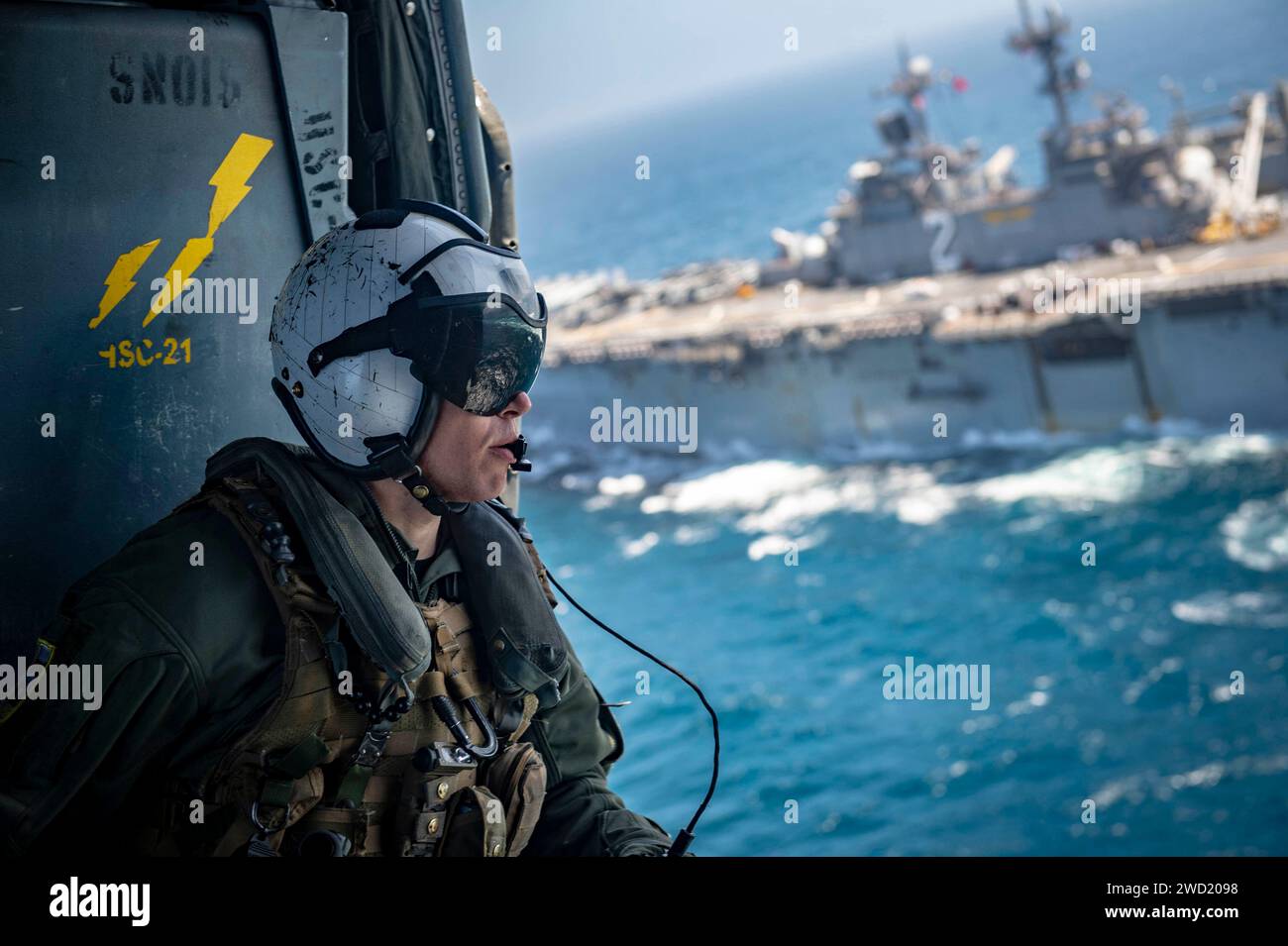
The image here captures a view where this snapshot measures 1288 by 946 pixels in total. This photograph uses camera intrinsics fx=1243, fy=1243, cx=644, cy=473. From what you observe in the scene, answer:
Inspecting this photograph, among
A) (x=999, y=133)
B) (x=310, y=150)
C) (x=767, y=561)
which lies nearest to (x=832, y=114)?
(x=999, y=133)

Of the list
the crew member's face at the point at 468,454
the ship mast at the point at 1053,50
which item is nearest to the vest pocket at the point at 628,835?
the crew member's face at the point at 468,454

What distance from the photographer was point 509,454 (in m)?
2.92

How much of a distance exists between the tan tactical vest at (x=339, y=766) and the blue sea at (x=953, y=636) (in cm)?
1249

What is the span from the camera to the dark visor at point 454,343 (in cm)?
272

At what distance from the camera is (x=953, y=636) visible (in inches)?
907

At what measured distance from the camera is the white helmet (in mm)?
2736

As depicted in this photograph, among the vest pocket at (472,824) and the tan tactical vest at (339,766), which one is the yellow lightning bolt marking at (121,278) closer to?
the tan tactical vest at (339,766)

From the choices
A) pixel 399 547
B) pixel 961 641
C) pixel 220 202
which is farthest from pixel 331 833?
pixel 961 641

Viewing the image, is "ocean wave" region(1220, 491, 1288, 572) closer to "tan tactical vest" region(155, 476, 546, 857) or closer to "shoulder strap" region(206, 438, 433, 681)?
"tan tactical vest" region(155, 476, 546, 857)

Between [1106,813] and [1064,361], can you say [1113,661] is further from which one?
[1064,361]

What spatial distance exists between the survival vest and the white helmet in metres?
0.17

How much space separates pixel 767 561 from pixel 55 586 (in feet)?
81.3

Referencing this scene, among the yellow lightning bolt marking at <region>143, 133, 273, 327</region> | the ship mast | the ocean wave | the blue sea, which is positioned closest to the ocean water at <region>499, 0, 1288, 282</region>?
the ship mast

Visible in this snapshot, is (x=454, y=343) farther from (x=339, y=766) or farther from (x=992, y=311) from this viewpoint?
(x=992, y=311)
